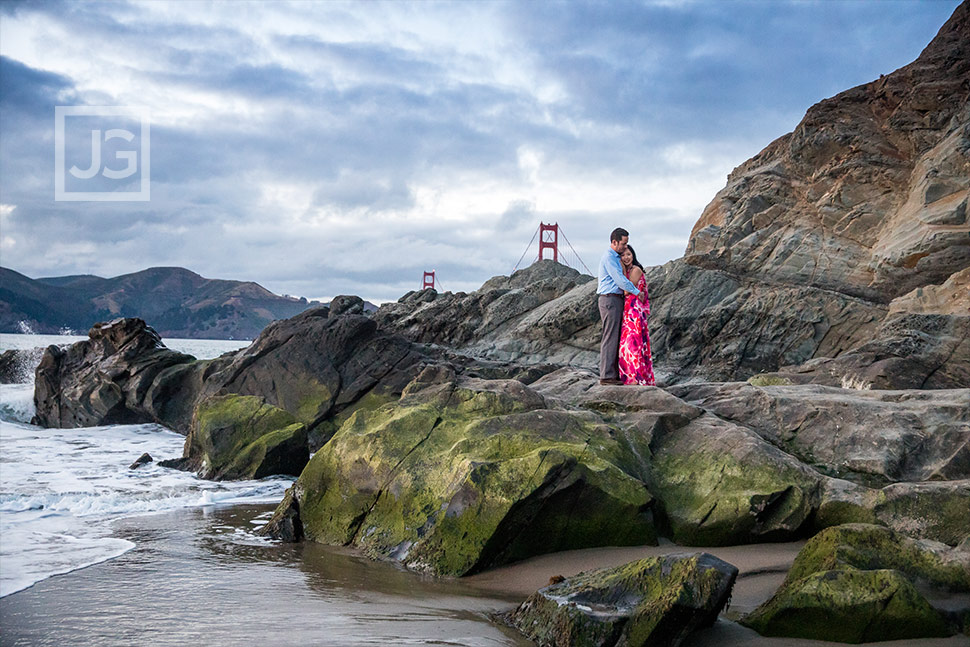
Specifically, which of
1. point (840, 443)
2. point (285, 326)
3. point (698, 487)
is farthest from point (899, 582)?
point (285, 326)

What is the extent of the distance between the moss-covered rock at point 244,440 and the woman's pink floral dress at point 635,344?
15.7 feet

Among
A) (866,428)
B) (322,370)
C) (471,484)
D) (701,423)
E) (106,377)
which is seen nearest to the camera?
(471,484)

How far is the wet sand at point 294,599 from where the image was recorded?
13.6 ft

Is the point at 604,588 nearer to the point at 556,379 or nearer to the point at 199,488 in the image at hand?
the point at 556,379

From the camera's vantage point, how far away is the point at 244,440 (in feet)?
35.9

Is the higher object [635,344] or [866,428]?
[635,344]

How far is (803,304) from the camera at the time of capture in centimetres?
1831

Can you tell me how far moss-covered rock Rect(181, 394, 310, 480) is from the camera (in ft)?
34.5

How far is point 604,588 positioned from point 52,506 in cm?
697

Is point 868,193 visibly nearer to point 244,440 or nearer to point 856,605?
point 244,440

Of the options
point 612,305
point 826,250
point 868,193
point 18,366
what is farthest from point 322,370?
point 868,193

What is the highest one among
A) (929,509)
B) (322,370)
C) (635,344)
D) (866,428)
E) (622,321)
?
(622,321)

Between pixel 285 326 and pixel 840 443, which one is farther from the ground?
pixel 285 326

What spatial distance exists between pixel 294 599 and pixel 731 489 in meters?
3.45
